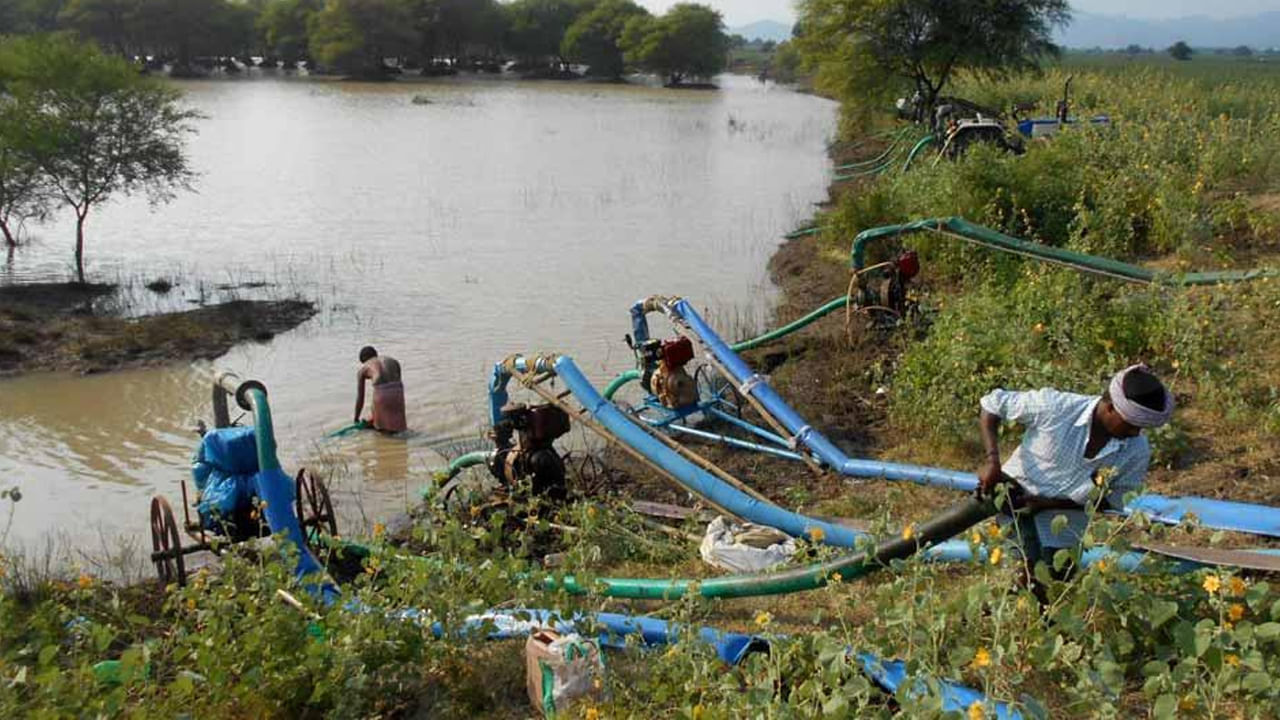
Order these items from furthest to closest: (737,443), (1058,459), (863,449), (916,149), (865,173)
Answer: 1. (865,173)
2. (916,149)
3. (863,449)
4. (737,443)
5. (1058,459)

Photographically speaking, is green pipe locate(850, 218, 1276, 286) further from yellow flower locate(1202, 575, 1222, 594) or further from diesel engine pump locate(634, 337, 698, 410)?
yellow flower locate(1202, 575, 1222, 594)

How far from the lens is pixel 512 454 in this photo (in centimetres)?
690

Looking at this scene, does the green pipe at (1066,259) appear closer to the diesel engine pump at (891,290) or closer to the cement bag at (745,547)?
the diesel engine pump at (891,290)

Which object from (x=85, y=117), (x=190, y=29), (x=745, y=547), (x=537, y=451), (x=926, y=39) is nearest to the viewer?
(x=745, y=547)

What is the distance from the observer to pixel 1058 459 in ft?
13.6

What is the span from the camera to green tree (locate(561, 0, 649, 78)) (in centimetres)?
9206

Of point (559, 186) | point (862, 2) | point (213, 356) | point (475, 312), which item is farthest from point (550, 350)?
point (862, 2)

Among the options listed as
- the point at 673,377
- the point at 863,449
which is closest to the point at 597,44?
the point at 673,377

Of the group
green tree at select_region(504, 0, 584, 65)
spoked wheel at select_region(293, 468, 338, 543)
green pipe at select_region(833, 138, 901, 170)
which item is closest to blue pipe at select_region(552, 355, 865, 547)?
spoked wheel at select_region(293, 468, 338, 543)

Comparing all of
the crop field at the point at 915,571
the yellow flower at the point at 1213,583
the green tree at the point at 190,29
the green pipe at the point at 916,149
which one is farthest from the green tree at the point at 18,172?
the green tree at the point at 190,29

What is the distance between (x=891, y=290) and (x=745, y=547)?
5.18 meters

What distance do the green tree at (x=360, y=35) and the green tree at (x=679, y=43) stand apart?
61.2 ft

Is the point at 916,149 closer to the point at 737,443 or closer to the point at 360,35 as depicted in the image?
the point at 737,443

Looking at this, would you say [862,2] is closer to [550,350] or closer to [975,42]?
[975,42]
